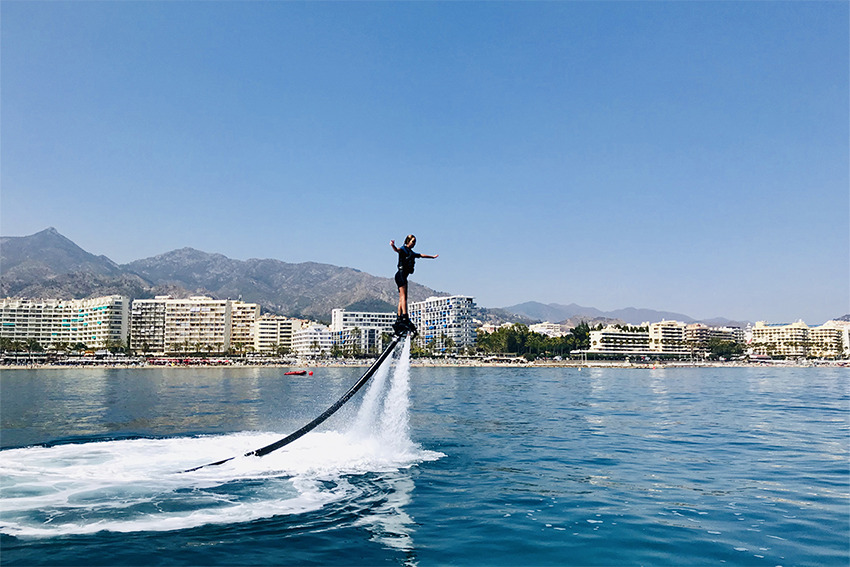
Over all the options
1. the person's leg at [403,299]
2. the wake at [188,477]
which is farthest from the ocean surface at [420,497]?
the person's leg at [403,299]

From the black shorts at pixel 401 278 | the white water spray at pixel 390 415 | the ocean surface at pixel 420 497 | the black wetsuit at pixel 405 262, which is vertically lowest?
the ocean surface at pixel 420 497

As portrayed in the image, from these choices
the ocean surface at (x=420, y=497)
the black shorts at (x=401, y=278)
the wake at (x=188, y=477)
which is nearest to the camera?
the ocean surface at (x=420, y=497)

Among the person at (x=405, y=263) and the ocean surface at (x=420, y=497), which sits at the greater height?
the person at (x=405, y=263)

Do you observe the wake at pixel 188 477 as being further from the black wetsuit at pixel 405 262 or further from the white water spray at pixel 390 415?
the black wetsuit at pixel 405 262

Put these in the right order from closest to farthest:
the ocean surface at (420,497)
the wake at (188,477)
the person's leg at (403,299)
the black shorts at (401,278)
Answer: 1. the ocean surface at (420,497)
2. the wake at (188,477)
3. the person's leg at (403,299)
4. the black shorts at (401,278)

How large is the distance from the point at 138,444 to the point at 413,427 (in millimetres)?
14323

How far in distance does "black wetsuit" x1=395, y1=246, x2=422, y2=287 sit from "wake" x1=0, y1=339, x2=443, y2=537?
282cm

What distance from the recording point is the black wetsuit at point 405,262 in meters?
16.2

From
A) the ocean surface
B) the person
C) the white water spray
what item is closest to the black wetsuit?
the person

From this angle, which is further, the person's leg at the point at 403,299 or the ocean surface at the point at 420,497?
the person's leg at the point at 403,299

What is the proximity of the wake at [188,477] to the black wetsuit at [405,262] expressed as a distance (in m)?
2.82

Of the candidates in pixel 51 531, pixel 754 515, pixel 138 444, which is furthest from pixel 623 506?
pixel 138 444

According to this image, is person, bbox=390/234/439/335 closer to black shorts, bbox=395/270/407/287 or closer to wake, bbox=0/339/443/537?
black shorts, bbox=395/270/407/287

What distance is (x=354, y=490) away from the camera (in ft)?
53.6
